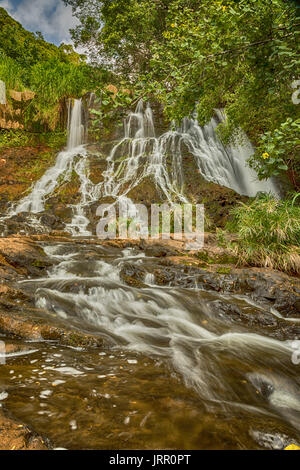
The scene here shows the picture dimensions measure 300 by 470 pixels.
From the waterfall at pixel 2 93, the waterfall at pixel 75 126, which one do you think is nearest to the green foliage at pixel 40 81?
the waterfall at pixel 2 93

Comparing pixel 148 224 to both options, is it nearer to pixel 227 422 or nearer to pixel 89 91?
pixel 227 422

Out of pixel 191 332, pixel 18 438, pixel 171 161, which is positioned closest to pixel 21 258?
pixel 191 332

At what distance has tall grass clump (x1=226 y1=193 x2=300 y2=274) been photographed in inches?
211

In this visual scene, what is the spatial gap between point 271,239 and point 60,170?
33.2ft

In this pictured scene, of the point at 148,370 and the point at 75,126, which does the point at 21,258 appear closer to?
the point at 148,370

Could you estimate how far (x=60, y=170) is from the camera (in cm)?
1240

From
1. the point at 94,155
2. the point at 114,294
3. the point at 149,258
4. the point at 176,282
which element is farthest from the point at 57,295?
the point at 94,155

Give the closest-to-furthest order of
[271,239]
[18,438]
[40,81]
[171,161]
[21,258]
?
[18,438] < [21,258] < [271,239] < [171,161] < [40,81]

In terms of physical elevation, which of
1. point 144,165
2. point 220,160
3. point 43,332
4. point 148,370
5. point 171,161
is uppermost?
point 220,160

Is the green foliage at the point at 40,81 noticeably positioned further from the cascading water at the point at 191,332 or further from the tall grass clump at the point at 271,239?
the cascading water at the point at 191,332

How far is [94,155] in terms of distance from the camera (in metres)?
13.2

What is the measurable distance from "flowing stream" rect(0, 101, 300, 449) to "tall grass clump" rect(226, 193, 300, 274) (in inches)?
57.5

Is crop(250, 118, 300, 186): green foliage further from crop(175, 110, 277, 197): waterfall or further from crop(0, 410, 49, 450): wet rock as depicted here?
crop(175, 110, 277, 197): waterfall

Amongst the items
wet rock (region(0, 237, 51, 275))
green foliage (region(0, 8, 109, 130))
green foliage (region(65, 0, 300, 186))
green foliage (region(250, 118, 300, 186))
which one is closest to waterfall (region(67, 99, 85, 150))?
green foliage (region(0, 8, 109, 130))
